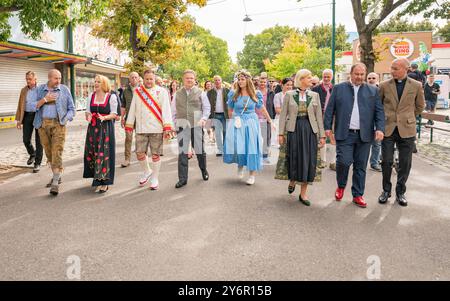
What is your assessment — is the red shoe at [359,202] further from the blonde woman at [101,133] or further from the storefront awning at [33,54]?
the storefront awning at [33,54]

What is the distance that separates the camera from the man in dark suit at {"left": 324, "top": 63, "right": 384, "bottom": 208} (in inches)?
225

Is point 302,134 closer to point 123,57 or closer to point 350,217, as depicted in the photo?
point 350,217

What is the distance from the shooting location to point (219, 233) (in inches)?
178

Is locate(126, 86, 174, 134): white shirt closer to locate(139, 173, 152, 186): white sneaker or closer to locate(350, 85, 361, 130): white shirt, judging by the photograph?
locate(139, 173, 152, 186): white sneaker

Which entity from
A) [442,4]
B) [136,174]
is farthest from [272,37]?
[136,174]

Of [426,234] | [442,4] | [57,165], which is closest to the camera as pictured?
[426,234]

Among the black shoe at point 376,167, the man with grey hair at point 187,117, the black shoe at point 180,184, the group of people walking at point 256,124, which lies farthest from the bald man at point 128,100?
the black shoe at point 376,167

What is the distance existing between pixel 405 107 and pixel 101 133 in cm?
466

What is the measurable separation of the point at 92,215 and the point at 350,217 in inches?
130

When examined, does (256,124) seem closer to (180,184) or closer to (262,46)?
(180,184)

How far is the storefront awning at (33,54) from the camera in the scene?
17.0 metres

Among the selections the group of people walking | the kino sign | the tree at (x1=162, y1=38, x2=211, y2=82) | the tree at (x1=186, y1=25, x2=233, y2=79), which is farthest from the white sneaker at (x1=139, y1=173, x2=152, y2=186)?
the tree at (x1=186, y1=25, x2=233, y2=79)

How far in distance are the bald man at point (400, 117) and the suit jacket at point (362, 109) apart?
0.30 m
